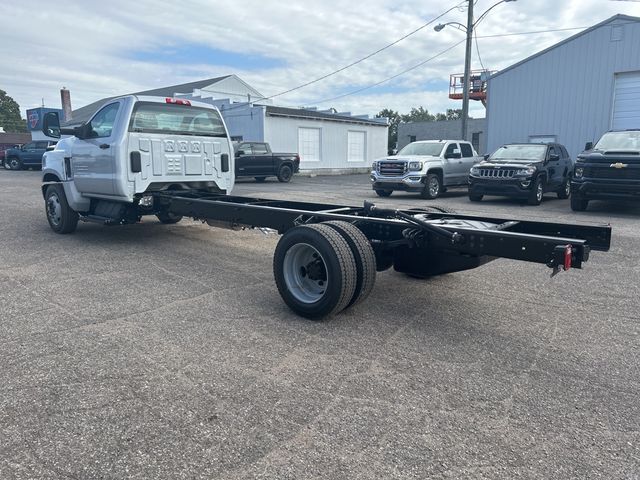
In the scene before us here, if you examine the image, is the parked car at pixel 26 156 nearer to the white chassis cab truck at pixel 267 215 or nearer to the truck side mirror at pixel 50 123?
the white chassis cab truck at pixel 267 215

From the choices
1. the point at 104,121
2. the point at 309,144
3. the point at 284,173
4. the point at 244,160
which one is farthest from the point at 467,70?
the point at 104,121

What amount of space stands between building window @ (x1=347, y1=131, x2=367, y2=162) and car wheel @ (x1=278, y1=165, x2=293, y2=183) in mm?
10079

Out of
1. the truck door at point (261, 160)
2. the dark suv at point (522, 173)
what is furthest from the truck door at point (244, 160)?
the dark suv at point (522, 173)

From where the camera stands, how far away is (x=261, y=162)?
23.5m

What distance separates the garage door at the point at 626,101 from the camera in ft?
61.5

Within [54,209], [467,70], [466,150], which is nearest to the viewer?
[54,209]

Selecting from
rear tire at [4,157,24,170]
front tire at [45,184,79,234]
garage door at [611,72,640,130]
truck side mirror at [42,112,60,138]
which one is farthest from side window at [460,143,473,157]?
rear tire at [4,157,24,170]

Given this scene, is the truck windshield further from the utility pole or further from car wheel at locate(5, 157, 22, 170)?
car wheel at locate(5, 157, 22, 170)

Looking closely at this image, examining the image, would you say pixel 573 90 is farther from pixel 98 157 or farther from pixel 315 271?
pixel 315 271

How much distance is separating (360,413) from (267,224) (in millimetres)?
3091

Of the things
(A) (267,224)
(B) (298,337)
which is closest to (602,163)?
(A) (267,224)

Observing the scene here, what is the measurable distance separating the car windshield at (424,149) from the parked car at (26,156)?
2520 cm

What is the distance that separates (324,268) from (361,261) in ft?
1.27

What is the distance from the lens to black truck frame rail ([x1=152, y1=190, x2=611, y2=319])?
12.7 feet
